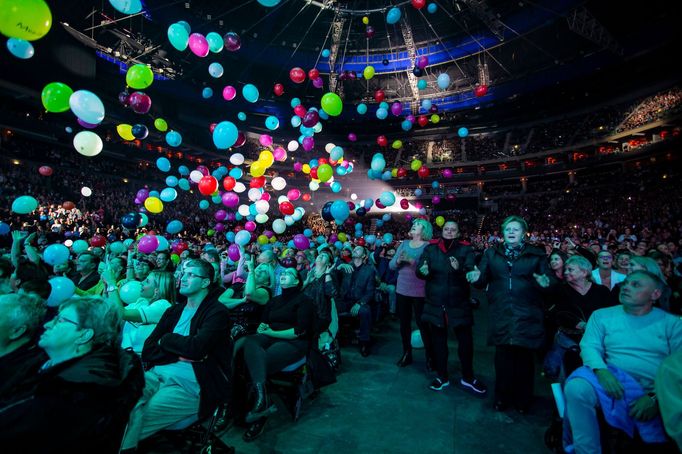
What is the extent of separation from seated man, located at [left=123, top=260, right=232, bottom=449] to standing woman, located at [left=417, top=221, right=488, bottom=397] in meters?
2.32

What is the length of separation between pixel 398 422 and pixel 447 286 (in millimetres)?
1510

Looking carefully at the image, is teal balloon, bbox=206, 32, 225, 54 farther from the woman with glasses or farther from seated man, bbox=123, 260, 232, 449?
seated man, bbox=123, 260, 232, 449

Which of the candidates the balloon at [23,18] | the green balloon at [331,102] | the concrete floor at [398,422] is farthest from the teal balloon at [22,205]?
the concrete floor at [398,422]

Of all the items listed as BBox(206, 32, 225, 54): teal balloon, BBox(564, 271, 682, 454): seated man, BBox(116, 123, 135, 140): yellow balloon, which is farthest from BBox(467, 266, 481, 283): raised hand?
BBox(116, 123, 135, 140): yellow balloon

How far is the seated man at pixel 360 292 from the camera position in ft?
16.7

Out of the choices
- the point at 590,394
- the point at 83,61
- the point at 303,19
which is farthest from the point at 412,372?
the point at 83,61

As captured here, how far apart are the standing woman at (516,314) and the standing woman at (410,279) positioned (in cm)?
103

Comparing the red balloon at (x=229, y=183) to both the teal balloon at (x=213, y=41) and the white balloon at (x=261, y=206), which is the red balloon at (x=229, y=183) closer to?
the white balloon at (x=261, y=206)

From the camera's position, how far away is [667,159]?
21.2m

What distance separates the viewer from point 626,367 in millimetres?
2209

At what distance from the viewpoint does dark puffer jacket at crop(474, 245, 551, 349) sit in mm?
3107

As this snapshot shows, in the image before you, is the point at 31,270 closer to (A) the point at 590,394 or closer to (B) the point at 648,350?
(A) the point at 590,394

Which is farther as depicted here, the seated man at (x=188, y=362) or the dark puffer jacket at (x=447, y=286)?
the dark puffer jacket at (x=447, y=286)

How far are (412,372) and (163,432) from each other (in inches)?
115
